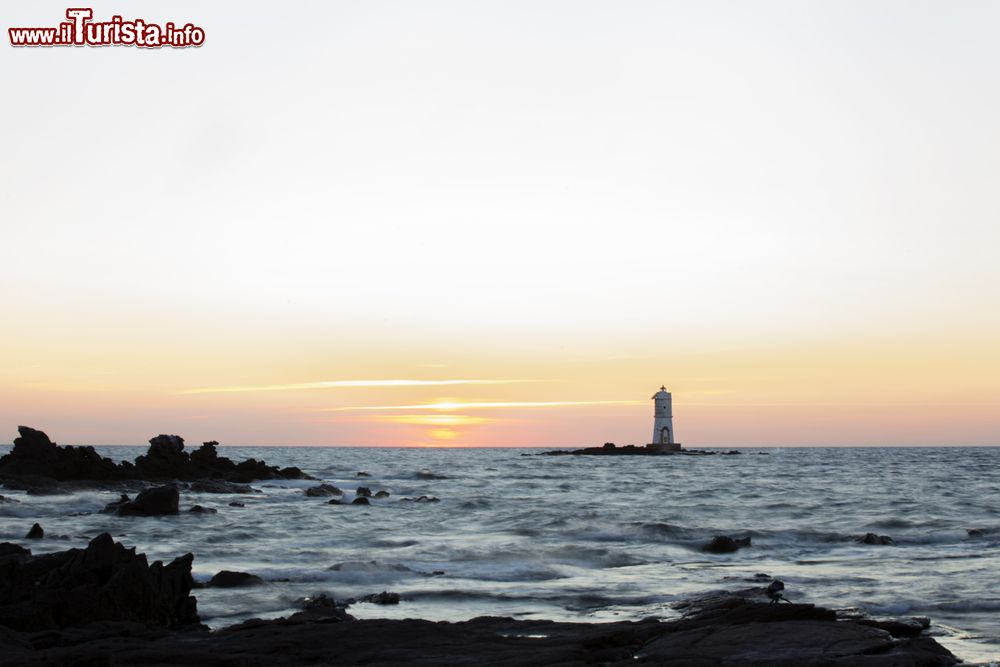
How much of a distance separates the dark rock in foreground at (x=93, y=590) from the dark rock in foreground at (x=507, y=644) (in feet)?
3.54

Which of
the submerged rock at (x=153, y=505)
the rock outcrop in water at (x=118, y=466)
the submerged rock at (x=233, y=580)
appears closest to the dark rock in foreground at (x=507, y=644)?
the submerged rock at (x=233, y=580)

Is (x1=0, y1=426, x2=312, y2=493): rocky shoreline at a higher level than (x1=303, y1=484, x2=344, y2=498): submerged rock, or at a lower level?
higher

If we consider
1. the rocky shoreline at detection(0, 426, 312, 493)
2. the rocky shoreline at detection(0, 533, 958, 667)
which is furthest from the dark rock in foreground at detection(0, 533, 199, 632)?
the rocky shoreline at detection(0, 426, 312, 493)

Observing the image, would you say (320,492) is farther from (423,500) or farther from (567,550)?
(567,550)

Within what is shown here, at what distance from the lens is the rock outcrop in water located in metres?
48.2

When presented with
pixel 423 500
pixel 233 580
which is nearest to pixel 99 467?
pixel 423 500

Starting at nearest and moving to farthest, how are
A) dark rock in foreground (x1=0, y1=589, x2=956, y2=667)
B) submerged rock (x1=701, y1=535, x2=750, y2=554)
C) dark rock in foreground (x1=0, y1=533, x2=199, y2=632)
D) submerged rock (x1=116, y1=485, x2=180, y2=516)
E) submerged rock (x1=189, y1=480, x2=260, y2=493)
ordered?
dark rock in foreground (x1=0, y1=589, x2=956, y2=667), dark rock in foreground (x1=0, y1=533, x2=199, y2=632), submerged rock (x1=701, y1=535, x2=750, y2=554), submerged rock (x1=116, y1=485, x2=180, y2=516), submerged rock (x1=189, y1=480, x2=260, y2=493)

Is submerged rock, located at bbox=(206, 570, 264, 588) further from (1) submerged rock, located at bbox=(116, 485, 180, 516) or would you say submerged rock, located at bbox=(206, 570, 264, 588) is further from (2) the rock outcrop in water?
(2) the rock outcrop in water

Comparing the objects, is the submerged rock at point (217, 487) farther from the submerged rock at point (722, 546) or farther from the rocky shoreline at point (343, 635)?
the rocky shoreline at point (343, 635)

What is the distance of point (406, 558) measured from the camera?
22.8 m

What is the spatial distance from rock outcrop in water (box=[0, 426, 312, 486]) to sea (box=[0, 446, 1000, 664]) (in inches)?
234

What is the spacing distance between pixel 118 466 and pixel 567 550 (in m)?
36.4

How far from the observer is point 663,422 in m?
116

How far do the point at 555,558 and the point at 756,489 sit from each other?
32046 mm
